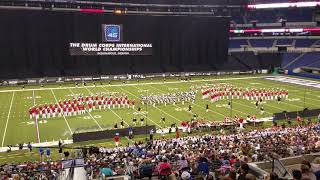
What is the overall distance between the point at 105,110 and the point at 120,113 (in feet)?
4.80

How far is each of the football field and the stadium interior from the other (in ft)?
0.27

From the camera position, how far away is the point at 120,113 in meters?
25.9

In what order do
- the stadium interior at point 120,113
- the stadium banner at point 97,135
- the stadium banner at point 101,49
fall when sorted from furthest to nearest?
the stadium banner at point 101,49
the stadium banner at point 97,135
the stadium interior at point 120,113

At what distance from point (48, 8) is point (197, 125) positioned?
1331 inches

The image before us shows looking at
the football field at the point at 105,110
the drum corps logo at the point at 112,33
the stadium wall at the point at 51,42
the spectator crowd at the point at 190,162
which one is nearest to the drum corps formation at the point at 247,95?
the football field at the point at 105,110

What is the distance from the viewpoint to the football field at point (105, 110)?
847 inches

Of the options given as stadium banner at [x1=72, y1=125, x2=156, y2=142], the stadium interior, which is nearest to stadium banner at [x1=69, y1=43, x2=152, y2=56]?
the stadium interior

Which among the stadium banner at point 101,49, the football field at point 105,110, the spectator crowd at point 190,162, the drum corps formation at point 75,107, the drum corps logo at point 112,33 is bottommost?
the football field at point 105,110

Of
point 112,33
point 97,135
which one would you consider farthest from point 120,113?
point 112,33

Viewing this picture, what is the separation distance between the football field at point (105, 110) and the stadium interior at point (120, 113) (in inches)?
3.3

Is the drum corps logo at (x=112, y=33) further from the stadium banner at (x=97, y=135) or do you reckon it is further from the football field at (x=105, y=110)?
the stadium banner at (x=97, y=135)

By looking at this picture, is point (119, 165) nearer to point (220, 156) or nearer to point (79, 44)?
point (220, 156)

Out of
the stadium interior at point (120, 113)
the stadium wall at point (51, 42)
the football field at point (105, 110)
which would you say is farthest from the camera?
the stadium wall at point (51, 42)

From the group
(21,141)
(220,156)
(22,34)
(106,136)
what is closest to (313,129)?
(220,156)
